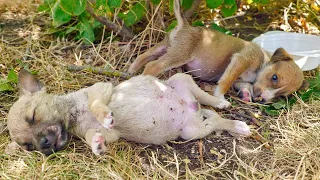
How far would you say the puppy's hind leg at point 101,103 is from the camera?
12.4 feet

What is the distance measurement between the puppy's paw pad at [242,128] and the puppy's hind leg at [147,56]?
141 centimetres

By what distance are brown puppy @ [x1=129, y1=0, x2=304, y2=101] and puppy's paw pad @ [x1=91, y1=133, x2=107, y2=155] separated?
1.53 m

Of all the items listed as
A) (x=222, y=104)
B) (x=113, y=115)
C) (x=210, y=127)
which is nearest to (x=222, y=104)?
(x=222, y=104)

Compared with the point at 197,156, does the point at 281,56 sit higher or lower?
higher

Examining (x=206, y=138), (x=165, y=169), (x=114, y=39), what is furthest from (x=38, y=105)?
(x=114, y=39)

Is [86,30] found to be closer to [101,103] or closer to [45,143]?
[101,103]

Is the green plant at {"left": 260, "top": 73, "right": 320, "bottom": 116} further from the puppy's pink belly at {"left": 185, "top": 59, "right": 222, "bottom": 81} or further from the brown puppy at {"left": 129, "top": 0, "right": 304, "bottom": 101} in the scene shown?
the puppy's pink belly at {"left": 185, "top": 59, "right": 222, "bottom": 81}

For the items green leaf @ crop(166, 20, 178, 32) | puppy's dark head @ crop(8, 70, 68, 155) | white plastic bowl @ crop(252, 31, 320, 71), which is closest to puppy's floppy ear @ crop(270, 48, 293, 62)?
white plastic bowl @ crop(252, 31, 320, 71)

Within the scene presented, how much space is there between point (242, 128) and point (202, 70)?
1127 mm

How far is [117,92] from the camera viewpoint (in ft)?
14.4

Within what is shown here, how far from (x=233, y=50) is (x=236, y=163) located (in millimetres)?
1749

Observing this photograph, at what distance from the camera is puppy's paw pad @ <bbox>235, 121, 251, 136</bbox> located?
4.49 metres

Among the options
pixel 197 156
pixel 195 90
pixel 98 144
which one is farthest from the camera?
pixel 195 90

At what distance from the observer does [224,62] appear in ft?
17.8
